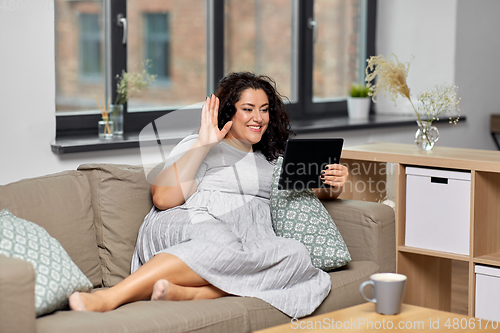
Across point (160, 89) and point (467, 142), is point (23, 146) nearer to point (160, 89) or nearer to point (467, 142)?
point (160, 89)

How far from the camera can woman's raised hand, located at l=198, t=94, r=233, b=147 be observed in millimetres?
2172

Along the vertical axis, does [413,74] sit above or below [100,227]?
above

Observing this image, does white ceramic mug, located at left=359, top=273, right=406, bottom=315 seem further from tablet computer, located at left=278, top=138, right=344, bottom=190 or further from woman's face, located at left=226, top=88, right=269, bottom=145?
woman's face, located at left=226, top=88, right=269, bottom=145

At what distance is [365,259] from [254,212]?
46 cm

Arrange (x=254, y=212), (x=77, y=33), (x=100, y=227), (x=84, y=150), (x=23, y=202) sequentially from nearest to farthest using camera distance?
1. (x=23, y=202)
2. (x=100, y=227)
3. (x=254, y=212)
4. (x=84, y=150)
5. (x=77, y=33)

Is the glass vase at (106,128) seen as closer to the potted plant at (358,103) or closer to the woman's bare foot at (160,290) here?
the woman's bare foot at (160,290)

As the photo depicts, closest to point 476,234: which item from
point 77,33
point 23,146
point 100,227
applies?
point 100,227

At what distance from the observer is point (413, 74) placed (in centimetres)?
438

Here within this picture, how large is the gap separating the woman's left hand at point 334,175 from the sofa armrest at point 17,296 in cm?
112

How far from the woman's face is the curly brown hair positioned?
0.02 m

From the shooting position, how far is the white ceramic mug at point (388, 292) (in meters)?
1.54

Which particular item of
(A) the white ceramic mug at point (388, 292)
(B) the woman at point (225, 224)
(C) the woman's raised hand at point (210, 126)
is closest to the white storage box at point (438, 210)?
(B) the woman at point (225, 224)

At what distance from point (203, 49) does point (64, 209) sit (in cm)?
175

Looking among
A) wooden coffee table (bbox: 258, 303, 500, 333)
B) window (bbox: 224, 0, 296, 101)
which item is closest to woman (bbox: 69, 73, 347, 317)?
wooden coffee table (bbox: 258, 303, 500, 333)
